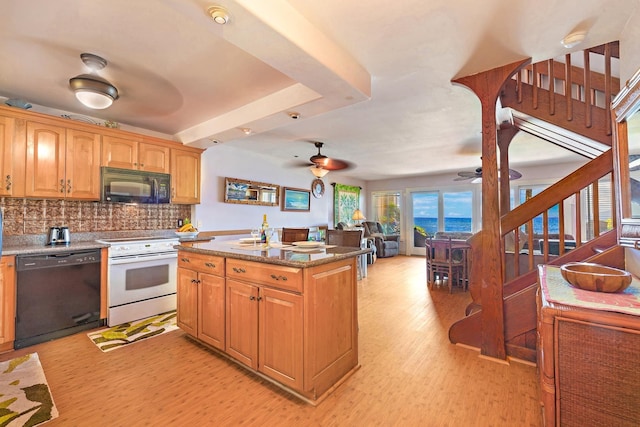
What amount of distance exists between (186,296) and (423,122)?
350 cm

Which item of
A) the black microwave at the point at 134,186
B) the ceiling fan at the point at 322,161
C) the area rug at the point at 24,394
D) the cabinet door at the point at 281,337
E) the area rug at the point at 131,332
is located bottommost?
the area rug at the point at 24,394

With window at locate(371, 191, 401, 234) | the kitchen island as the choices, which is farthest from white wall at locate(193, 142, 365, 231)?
window at locate(371, 191, 401, 234)

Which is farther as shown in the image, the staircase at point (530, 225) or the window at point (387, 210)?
the window at point (387, 210)

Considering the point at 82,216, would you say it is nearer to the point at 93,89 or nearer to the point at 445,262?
the point at 93,89

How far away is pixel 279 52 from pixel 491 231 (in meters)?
2.18

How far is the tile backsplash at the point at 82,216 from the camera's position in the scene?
2.96 meters

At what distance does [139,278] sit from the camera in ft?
10.5

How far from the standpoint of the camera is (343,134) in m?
4.25

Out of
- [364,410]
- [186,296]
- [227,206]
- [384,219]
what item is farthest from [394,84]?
[384,219]

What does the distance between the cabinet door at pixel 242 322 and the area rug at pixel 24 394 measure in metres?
1.09

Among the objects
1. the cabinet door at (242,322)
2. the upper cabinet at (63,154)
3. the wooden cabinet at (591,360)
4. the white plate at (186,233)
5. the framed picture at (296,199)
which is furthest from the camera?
the framed picture at (296,199)

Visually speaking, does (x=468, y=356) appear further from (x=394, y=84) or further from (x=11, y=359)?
(x=11, y=359)

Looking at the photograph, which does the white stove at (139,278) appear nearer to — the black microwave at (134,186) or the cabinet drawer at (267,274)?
the black microwave at (134,186)

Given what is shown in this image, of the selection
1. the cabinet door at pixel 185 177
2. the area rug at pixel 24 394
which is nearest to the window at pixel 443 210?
the cabinet door at pixel 185 177
